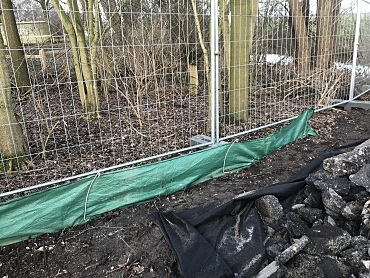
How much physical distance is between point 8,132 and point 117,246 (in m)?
1.65

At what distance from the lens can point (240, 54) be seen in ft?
15.1

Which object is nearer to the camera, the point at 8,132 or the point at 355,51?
the point at 8,132

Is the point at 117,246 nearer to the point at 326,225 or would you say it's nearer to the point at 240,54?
the point at 326,225

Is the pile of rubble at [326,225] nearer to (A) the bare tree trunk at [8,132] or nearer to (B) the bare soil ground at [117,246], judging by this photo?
(B) the bare soil ground at [117,246]

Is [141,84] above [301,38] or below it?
below

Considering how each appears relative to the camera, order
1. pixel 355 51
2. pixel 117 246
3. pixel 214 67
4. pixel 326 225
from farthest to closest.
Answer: pixel 355 51 < pixel 214 67 < pixel 117 246 < pixel 326 225

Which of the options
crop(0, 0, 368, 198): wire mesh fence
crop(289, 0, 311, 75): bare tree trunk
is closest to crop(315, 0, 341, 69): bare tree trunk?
crop(0, 0, 368, 198): wire mesh fence

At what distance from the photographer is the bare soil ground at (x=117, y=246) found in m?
2.15

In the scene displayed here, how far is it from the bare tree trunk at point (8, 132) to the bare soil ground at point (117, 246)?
0.95 m

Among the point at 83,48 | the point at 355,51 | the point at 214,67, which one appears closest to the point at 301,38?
the point at 355,51

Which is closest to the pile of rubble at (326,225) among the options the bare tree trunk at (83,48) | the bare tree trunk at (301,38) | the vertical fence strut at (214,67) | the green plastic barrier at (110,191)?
the green plastic barrier at (110,191)

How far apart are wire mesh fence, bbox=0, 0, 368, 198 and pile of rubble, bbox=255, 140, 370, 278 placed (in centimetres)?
137

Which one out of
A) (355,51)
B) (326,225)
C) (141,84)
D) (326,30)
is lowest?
(326,225)

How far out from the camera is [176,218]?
243 cm
